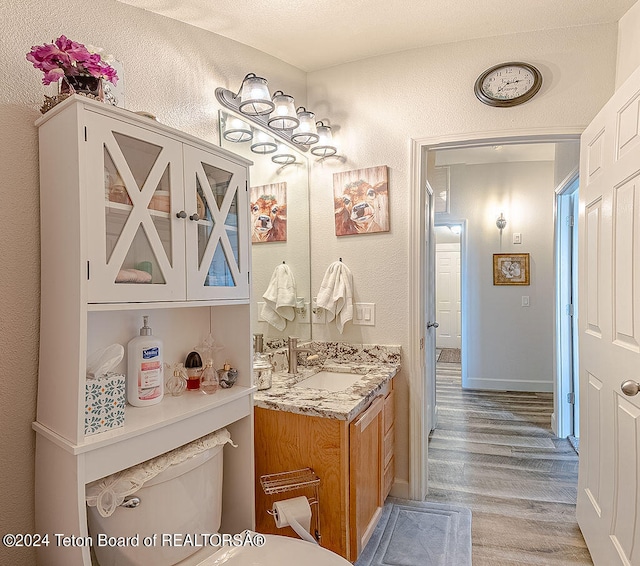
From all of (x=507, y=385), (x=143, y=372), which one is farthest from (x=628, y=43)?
(x=507, y=385)

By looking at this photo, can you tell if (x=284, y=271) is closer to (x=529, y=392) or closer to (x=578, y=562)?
(x=578, y=562)

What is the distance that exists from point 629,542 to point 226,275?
1703 mm

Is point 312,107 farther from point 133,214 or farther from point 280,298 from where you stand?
point 133,214

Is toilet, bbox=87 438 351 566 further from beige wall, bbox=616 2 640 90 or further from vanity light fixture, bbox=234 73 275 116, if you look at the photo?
beige wall, bbox=616 2 640 90

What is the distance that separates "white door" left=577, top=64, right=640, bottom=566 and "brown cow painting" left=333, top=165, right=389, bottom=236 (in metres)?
1.02

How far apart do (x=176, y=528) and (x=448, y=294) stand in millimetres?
6774

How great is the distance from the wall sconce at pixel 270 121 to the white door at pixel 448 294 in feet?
17.6

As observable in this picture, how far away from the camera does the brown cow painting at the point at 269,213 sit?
2.17m

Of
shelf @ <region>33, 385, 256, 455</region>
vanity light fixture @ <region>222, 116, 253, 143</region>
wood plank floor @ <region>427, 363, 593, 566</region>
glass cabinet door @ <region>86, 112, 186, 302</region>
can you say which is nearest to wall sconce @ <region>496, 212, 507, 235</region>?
wood plank floor @ <region>427, 363, 593, 566</region>

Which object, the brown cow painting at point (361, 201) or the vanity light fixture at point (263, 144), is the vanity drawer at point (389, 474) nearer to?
the brown cow painting at point (361, 201)

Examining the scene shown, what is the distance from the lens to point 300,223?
2.55 metres

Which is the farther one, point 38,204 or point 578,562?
point 578,562

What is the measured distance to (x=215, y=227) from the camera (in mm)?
1439

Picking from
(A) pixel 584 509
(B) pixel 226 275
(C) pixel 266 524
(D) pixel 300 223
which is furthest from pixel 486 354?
(B) pixel 226 275
